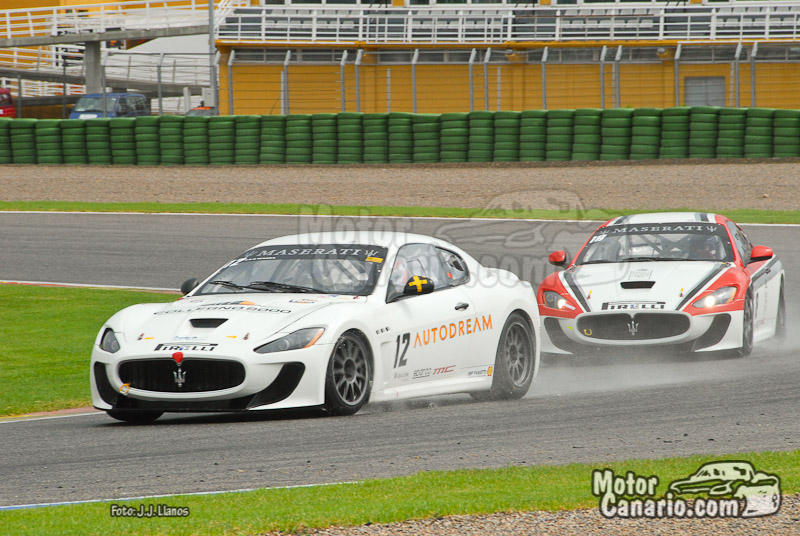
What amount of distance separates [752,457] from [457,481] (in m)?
1.71

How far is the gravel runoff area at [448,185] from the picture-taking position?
25109mm

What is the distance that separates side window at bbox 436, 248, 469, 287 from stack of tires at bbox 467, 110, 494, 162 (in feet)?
67.5

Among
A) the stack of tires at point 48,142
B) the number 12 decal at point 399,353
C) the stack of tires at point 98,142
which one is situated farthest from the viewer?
the stack of tires at point 48,142

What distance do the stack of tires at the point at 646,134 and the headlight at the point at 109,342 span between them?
22.3 meters

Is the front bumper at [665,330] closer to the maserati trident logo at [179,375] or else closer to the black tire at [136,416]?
the black tire at [136,416]

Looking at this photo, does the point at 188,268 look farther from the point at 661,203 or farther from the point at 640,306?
the point at 661,203

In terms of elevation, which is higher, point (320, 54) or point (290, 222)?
point (320, 54)

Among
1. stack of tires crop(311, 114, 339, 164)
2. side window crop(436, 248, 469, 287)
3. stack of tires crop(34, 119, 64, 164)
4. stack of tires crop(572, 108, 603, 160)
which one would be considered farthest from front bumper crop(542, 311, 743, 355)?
stack of tires crop(34, 119, 64, 164)

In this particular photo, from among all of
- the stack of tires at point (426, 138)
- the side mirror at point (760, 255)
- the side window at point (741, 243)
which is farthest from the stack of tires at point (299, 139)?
the side mirror at point (760, 255)

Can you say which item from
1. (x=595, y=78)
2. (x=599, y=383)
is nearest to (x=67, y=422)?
(x=599, y=383)

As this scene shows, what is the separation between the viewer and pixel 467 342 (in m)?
8.98

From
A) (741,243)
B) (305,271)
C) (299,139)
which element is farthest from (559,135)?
(305,271)

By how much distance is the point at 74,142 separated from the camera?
102 ft

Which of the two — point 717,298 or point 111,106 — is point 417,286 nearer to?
point 717,298
